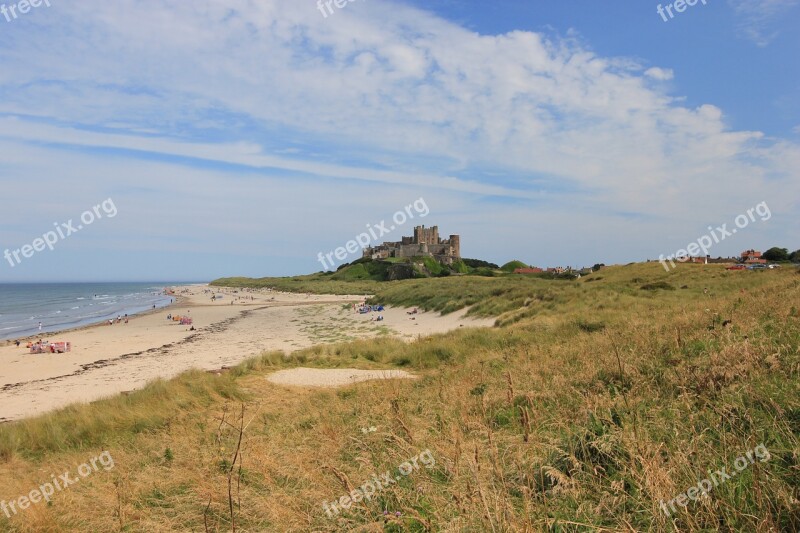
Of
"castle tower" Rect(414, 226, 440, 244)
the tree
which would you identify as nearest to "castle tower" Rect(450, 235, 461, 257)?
"castle tower" Rect(414, 226, 440, 244)

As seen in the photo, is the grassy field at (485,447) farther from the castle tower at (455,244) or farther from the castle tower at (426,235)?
the castle tower at (426,235)

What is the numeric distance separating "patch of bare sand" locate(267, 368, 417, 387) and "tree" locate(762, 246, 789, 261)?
4880cm

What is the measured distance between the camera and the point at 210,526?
404 cm

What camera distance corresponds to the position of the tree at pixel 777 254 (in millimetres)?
44000

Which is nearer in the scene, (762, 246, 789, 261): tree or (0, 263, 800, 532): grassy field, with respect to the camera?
(0, 263, 800, 532): grassy field

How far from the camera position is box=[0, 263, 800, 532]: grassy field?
3.03 metres

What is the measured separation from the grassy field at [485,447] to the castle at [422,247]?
10826 cm

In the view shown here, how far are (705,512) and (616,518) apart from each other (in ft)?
1.76

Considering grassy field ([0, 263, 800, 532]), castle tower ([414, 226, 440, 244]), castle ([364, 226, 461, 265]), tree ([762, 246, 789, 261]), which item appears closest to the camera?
grassy field ([0, 263, 800, 532])

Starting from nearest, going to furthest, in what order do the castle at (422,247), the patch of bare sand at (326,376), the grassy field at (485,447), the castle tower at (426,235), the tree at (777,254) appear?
the grassy field at (485,447)
the patch of bare sand at (326,376)
the tree at (777,254)
the castle at (422,247)
the castle tower at (426,235)

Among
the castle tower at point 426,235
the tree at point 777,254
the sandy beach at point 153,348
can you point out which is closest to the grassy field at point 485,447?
the sandy beach at point 153,348

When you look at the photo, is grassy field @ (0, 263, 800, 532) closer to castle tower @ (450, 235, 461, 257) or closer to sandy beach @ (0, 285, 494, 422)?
sandy beach @ (0, 285, 494, 422)

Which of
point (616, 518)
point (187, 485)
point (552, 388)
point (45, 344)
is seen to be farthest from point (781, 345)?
point (45, 344)

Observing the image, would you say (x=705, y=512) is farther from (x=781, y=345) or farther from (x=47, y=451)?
(x=47, y=451)
